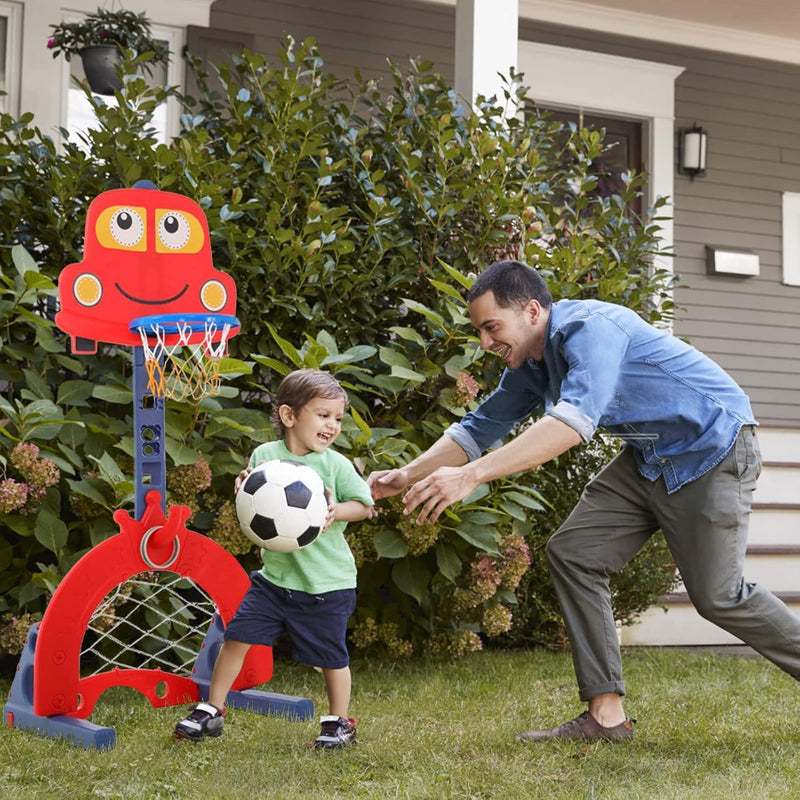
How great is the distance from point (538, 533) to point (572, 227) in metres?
1.36

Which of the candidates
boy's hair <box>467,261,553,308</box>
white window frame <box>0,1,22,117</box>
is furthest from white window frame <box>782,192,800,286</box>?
boy's hair <box>467,261,553,308</box>

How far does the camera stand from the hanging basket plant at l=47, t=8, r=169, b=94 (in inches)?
230

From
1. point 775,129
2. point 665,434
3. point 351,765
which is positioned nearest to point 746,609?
point 665,434

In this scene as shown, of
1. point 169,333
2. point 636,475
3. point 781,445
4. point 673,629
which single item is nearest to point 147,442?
point 169,333

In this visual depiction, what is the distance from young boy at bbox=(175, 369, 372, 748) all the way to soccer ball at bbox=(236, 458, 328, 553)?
9 cm

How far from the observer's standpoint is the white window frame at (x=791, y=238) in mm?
8297

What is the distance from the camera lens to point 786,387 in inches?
326

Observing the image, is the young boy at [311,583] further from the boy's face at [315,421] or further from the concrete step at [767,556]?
the concrete step at [767,556]

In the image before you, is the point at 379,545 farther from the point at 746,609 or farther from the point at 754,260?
the point at 754,260

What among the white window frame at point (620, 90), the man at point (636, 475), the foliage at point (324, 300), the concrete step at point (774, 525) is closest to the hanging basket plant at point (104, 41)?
the foliage at point (324, 300)

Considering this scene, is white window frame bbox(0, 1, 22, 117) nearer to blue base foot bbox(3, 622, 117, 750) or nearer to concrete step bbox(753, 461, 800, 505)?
blue base foot bbox(3, 622, 117, 750)

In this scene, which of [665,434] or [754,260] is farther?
[754,260]

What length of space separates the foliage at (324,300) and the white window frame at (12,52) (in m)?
1.93

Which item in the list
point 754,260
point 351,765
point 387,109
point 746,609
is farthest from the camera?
point 754,260
